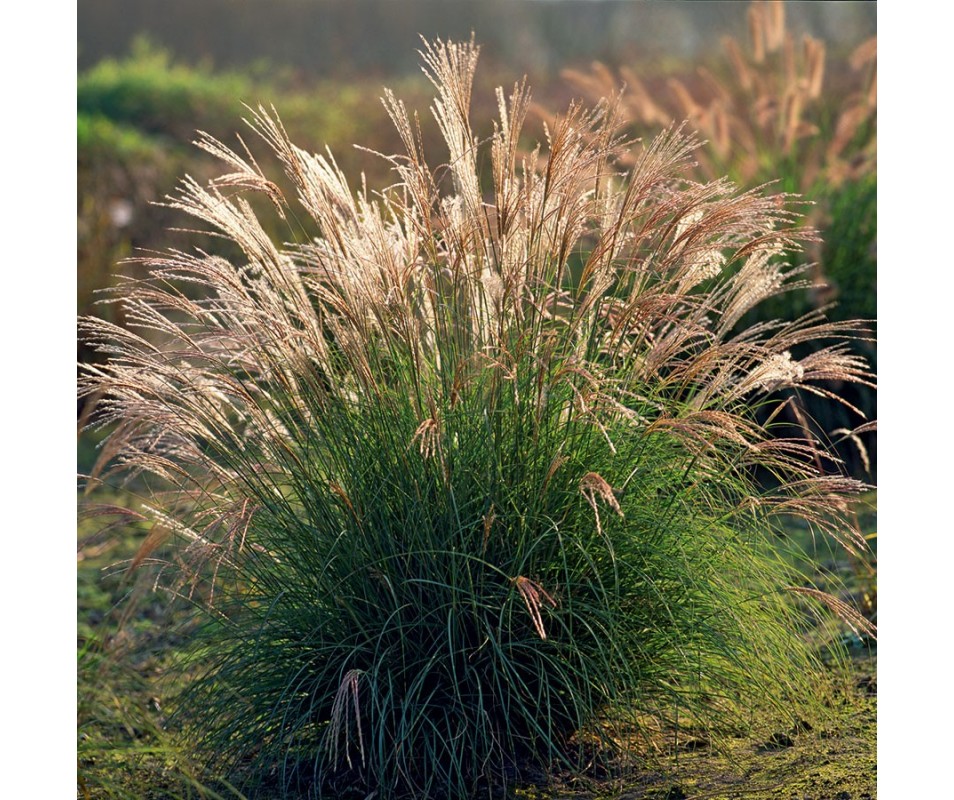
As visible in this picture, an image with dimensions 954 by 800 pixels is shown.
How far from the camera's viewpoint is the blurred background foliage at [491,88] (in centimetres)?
512

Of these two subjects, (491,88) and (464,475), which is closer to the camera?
(464,475)

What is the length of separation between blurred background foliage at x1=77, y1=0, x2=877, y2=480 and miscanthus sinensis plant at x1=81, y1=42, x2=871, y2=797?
48cm

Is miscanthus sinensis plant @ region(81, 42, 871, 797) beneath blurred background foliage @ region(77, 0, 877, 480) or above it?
beneath

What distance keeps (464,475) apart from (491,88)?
1128 cm

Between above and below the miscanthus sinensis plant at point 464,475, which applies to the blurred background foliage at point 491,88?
above

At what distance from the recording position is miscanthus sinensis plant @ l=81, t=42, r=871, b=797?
228 centimetres

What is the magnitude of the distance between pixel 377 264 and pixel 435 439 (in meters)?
0.42

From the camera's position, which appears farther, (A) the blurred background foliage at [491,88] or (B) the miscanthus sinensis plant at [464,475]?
(A) the blurred background foliage at [491,88]

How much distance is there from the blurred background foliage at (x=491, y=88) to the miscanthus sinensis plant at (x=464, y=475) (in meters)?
0.48

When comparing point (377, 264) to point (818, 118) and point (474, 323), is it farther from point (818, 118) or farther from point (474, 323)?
point (818, 118)

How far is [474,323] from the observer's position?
245cm

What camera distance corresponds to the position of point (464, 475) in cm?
232

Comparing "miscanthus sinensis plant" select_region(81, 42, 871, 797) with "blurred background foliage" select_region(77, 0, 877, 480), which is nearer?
"miscanthus sinensis plant" select_region(81, 42, 871, 797)

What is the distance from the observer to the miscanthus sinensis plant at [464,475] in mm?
2277
